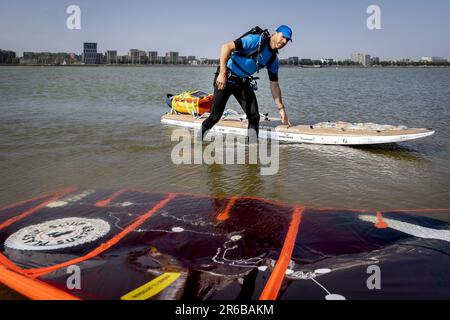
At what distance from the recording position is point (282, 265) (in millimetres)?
3443

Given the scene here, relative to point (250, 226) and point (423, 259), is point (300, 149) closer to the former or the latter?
point (250, 226)

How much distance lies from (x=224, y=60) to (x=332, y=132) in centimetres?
525

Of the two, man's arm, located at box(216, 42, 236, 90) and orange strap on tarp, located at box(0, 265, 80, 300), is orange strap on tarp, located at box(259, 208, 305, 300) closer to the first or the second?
orange strap on tarp, located at box(0, 265, 80, 300)

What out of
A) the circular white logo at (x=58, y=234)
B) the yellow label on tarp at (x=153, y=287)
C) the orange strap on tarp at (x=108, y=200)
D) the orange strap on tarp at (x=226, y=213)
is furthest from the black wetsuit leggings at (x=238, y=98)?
the yellow label on tarp at (x=153, y=287)

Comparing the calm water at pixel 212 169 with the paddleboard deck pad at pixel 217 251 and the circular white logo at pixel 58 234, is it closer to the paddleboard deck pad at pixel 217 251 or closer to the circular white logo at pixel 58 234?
the paddleboard deck pad at pixel 217 251

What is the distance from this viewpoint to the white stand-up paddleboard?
940cm

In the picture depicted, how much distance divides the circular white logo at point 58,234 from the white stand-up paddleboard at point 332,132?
7.06 meters

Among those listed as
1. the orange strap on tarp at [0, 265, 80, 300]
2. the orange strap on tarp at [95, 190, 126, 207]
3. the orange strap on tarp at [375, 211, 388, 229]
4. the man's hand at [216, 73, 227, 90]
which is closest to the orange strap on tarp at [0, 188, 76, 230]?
the orange strap on tarp at [95, 190, 126, 207]

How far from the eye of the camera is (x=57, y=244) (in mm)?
3990

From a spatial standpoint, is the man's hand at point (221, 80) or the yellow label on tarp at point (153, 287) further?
the man's hand at point (221, 80)

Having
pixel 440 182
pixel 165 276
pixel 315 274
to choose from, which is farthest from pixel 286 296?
pixel 440 182

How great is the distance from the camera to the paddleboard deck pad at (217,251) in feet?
10.0

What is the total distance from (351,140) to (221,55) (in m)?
5.37

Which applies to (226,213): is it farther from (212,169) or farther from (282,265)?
(212,169)
